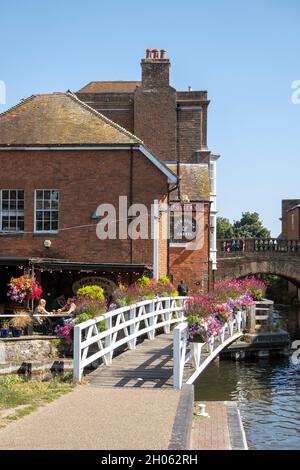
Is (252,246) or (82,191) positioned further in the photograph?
(252,246)

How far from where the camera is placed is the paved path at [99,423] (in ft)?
28.2

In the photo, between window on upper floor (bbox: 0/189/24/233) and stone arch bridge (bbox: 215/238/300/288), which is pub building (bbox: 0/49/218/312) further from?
stone arch bridge (bbox: 215/238/300/288)

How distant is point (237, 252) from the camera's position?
Result: 45.7 m

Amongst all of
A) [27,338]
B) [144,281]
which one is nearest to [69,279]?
[144,281]

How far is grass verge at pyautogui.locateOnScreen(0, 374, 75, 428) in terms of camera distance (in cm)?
1064

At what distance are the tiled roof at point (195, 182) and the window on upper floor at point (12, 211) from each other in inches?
424

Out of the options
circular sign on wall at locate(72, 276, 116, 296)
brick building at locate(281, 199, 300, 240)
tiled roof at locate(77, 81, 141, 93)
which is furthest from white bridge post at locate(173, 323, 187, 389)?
brick building at locate(281, 199, 300, 240)

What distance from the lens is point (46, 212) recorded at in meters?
25.6

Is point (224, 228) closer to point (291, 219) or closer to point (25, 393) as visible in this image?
point (291, 219)

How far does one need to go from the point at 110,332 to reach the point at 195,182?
69.3 ft
